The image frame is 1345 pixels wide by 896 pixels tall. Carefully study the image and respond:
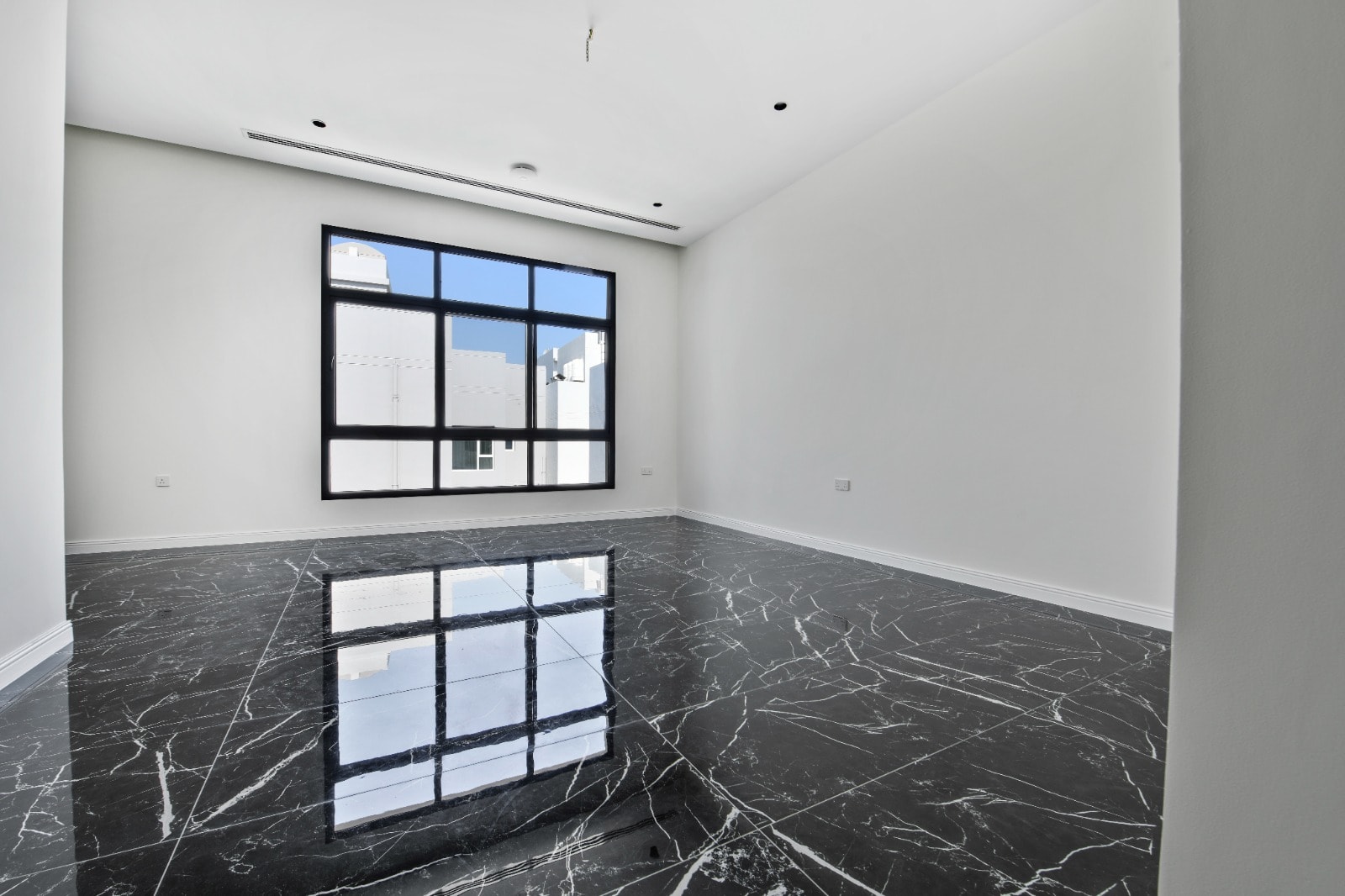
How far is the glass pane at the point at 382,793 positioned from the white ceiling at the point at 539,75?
11.5ft

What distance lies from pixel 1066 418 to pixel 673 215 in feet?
13.2

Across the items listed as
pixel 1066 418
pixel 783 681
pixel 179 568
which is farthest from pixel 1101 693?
pixel 179 568

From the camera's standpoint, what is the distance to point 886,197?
400 cm

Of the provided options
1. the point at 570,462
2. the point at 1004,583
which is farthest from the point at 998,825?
the point at 570,462

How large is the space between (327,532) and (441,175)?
324cm

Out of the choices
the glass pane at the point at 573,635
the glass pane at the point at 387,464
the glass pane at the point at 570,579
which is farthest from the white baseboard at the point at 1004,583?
the glass pane at the point at 387,464

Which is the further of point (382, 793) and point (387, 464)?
point (387, 464)

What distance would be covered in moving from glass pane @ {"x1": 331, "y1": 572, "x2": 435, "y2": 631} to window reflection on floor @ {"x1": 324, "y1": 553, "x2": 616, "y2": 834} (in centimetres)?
1

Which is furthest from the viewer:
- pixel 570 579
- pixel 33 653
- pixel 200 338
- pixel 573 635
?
pixel 200 338

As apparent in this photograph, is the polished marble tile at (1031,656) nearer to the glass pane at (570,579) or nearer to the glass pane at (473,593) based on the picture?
the glass pane at (570,579)

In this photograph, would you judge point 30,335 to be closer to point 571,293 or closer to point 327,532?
point 327,532

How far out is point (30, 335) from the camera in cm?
217

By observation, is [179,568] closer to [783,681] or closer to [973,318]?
[783,681]

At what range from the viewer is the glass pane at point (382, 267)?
4.99 meters
